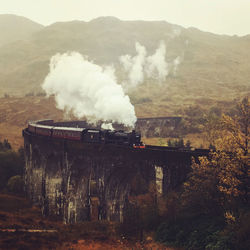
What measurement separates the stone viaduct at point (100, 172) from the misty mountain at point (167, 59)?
6734 centimetres

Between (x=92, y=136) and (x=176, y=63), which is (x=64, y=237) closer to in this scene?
(x=92, y=136)

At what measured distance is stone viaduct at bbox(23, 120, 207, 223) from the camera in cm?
1720

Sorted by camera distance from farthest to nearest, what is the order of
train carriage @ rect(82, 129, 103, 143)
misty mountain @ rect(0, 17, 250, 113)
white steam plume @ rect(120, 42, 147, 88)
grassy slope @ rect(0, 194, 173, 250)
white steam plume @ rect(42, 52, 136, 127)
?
white steam plume @ rect(120, 42, 147, 88) → misty mountain @ rect(0, 17, 250, 113) → white steam plume @ rect(42, 52, 136, 127) → train carriage @ rect(82, 129, 103, 143) → grassy slope @ rect(0, 194, 173, 250)

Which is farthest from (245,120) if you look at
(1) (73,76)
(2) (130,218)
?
(1) (73,76)

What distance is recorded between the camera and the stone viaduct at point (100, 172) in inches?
677

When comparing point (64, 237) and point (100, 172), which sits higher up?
point (100, 172)

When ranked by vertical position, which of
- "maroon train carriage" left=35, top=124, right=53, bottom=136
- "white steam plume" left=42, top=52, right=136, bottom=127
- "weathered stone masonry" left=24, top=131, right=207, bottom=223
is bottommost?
"weathered stone masonry" left=24, top=131, right=207, bottom=223

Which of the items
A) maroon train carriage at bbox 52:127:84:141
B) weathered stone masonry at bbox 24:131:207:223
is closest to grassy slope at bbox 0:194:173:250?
weathered stone masonry at bbox 24:131:207:223

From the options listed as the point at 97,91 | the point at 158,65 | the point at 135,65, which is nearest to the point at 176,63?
the point at 158,65

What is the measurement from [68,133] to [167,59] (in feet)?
443

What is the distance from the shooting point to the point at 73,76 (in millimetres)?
43875

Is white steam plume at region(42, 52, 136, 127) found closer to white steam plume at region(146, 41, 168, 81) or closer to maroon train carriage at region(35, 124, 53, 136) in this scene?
maroon train carriage at region(35, 124, 53, 136)

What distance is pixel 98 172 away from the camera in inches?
853

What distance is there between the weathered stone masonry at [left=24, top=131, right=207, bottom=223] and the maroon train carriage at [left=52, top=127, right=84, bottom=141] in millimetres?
609
